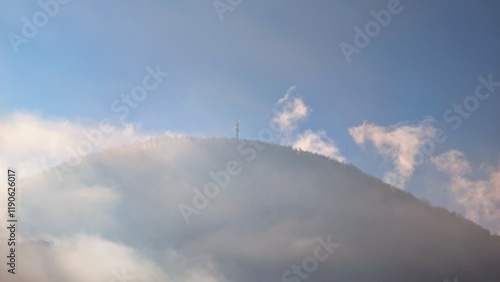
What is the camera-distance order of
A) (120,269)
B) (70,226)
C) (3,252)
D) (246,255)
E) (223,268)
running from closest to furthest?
(3,252), (70,226), (120,269), (223,268), (246,255)

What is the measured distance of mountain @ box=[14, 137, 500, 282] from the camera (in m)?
9.91

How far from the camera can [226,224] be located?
1631cm

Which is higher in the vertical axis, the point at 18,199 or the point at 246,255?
the point at 246,255

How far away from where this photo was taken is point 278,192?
17562 millimetres

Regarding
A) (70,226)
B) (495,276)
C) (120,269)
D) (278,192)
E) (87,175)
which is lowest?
(495,276)

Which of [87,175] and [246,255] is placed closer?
[87,175]

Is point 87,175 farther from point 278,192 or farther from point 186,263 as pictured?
point 278,192

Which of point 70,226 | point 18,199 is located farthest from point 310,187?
point 18,199

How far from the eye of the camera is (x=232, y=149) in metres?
12.3

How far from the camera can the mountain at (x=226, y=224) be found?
390 inches

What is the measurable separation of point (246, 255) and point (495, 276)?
8760 millimetres

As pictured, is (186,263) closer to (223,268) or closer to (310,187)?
A: (223,268)

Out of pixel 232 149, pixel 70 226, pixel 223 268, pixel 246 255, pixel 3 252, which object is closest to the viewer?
pixel 3 252

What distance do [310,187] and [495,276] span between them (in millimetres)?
8517
